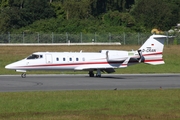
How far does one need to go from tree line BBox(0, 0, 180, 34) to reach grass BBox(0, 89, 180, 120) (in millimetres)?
→ 52889

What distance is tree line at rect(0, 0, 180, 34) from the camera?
83125 millimetres

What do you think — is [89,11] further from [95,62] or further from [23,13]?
[95,62]

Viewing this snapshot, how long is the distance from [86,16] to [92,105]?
77.8m

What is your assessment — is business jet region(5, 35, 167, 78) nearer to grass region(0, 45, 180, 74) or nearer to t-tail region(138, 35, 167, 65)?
t-tail region(138, 35, 167, 65)

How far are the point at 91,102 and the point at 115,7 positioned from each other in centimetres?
8758

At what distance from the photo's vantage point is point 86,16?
99.8 meters

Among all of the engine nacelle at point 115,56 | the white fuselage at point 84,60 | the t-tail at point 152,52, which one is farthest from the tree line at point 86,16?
the engine nacelle at point 115,56

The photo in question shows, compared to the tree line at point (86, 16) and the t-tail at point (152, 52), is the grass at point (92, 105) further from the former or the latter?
the tree line at point (86, 16)

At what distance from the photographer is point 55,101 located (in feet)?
76.8

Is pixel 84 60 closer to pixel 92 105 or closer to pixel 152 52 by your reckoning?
pixel 152 52

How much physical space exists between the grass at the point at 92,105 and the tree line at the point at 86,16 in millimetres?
52889

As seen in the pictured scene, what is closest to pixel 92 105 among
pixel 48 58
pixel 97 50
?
pixel 48 58

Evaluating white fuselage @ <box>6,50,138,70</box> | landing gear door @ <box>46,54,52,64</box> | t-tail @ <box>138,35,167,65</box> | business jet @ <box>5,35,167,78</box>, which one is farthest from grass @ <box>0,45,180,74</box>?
landing gear door @ <box>46,54,52,64</box>

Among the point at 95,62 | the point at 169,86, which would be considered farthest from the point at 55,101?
the point at 95,62
